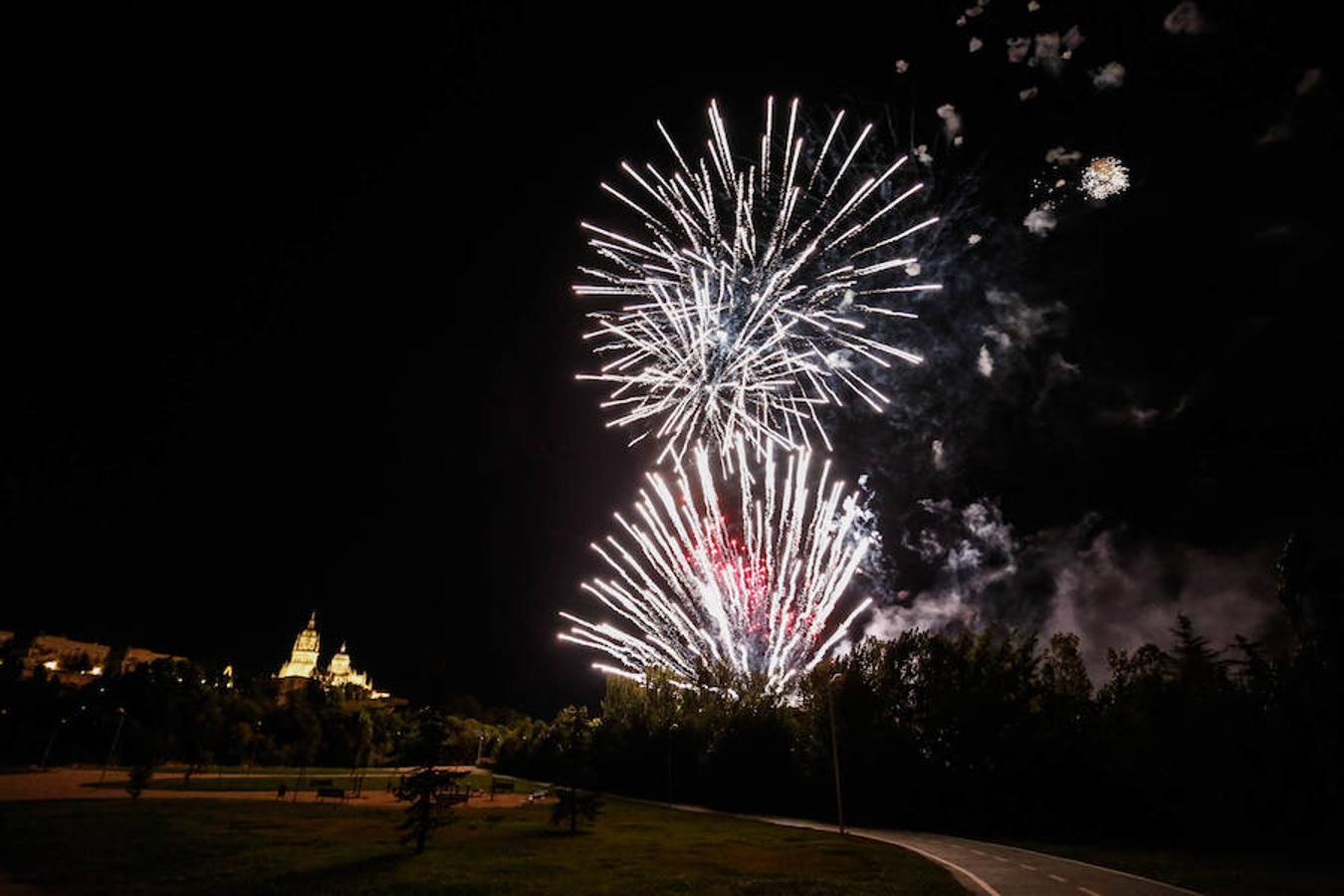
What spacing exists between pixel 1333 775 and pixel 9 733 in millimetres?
99674

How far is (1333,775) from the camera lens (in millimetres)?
26953

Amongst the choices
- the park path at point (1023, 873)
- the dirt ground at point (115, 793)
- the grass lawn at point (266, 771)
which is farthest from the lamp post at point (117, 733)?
the park path at point (1023, 873)

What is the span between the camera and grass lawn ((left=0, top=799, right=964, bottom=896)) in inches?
655

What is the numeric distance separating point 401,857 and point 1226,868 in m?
23.5

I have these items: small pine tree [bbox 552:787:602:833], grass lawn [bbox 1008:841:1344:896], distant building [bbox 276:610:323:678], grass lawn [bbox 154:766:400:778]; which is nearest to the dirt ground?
grass lawn [bbox 154:766:400:778]

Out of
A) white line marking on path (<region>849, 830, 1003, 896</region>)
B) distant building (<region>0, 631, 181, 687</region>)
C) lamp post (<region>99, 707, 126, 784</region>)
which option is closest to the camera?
white line marking on path (<region>849, 830, 1003, 896</region>)

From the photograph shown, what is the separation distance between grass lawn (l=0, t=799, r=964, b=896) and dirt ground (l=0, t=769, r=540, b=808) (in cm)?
697

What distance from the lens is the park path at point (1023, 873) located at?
54.8ft

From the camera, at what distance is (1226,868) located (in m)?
20.8

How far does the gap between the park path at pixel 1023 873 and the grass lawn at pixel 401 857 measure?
1.05m

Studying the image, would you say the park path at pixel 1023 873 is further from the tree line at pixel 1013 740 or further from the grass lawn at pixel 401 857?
the tree line at pixel 1013 740

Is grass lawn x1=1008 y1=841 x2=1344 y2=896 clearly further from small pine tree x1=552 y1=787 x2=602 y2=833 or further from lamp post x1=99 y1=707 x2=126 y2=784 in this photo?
lamp post x1=99 y1=707 x2=126 y2=784

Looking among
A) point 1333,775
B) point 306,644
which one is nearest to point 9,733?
point 1333,775

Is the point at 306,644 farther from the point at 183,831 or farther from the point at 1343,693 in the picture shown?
the point at 1343,693
